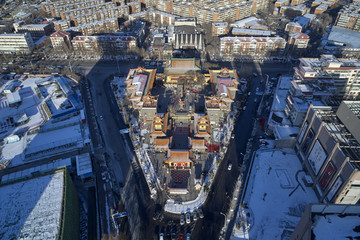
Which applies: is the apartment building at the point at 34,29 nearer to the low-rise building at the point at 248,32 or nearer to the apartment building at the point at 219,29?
the apartment building at the point at 219,29

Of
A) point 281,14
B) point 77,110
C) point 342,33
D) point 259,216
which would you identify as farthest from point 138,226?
point 281,14

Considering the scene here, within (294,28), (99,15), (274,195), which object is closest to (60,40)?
(99,15)

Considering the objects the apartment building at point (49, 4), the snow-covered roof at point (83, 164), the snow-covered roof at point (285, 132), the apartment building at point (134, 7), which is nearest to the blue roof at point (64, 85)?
the snow-covered roof at point (83, 164)

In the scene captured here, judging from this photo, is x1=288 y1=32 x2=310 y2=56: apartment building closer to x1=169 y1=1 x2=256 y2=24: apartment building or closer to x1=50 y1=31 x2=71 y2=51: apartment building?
x1=169 y1=1 x2=256 y2=24: apartment building

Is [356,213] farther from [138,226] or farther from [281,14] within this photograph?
[281,14]

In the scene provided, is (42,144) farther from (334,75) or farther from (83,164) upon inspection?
(334,75)

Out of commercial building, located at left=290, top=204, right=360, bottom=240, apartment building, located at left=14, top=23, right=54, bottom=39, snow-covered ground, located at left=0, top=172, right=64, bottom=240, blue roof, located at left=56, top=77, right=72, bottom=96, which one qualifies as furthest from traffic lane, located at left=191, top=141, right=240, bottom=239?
apartment building, located at left=14, top=23, right=54, bottom=39
